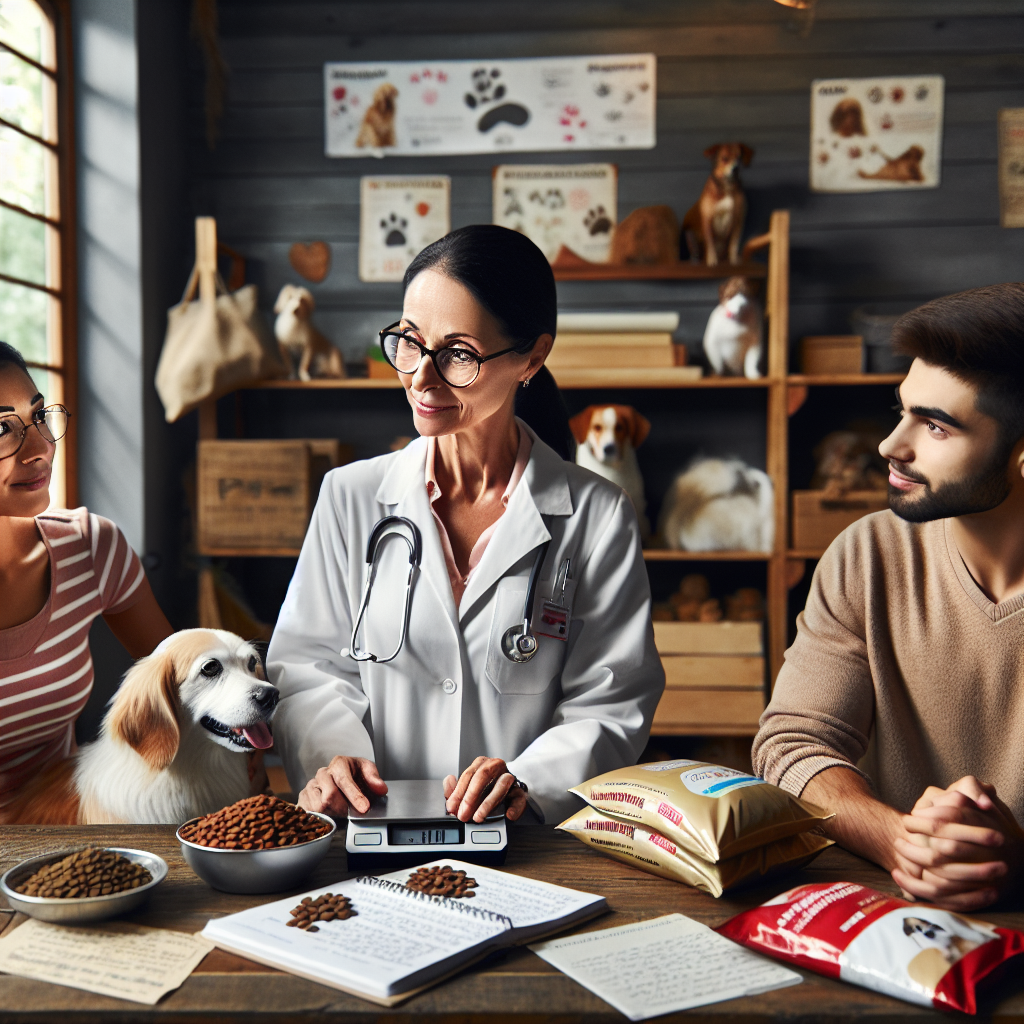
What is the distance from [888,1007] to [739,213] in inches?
111

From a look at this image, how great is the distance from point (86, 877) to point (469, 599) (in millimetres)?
685

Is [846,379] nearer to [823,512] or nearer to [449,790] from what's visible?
[823,512]

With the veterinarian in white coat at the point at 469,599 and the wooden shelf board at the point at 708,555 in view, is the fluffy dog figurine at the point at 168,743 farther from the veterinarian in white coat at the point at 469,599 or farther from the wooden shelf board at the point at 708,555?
the wooden shelf board at the point at 708,555

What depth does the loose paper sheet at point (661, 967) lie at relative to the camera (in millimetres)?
776

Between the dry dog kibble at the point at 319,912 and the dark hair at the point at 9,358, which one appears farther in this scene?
the dark hair at the point at 9,358

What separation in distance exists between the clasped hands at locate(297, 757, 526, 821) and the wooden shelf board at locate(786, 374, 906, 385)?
225cm

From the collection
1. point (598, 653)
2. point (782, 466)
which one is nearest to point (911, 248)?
point (782, 466)

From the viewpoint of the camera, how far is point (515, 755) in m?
1.48

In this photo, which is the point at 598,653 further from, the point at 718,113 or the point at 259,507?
the point at 718,113

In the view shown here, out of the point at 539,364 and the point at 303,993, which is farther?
the point at 539,364

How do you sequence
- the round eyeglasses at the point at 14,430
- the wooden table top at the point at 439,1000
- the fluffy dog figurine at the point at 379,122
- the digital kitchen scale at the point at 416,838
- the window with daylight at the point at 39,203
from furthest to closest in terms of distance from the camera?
1. the fluffy dog figurine at the point at 379,122
2. the window with daylight at the point at 39,203
3. the round eyeglasses at the point at 14,430
4. the digital kitchen scale at the point at 416,838
5. the wooden table top at the point at 439,1000

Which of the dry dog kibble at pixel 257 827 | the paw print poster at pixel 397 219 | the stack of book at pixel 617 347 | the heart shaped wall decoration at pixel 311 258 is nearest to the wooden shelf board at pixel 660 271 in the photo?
the stack of book at pixel 617 347

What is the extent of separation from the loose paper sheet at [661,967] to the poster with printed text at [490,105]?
304cm

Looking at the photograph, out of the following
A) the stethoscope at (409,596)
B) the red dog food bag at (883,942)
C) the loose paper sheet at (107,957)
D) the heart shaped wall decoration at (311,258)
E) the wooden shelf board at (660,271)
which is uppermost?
the heart shaped wall decoration at (311,258)
